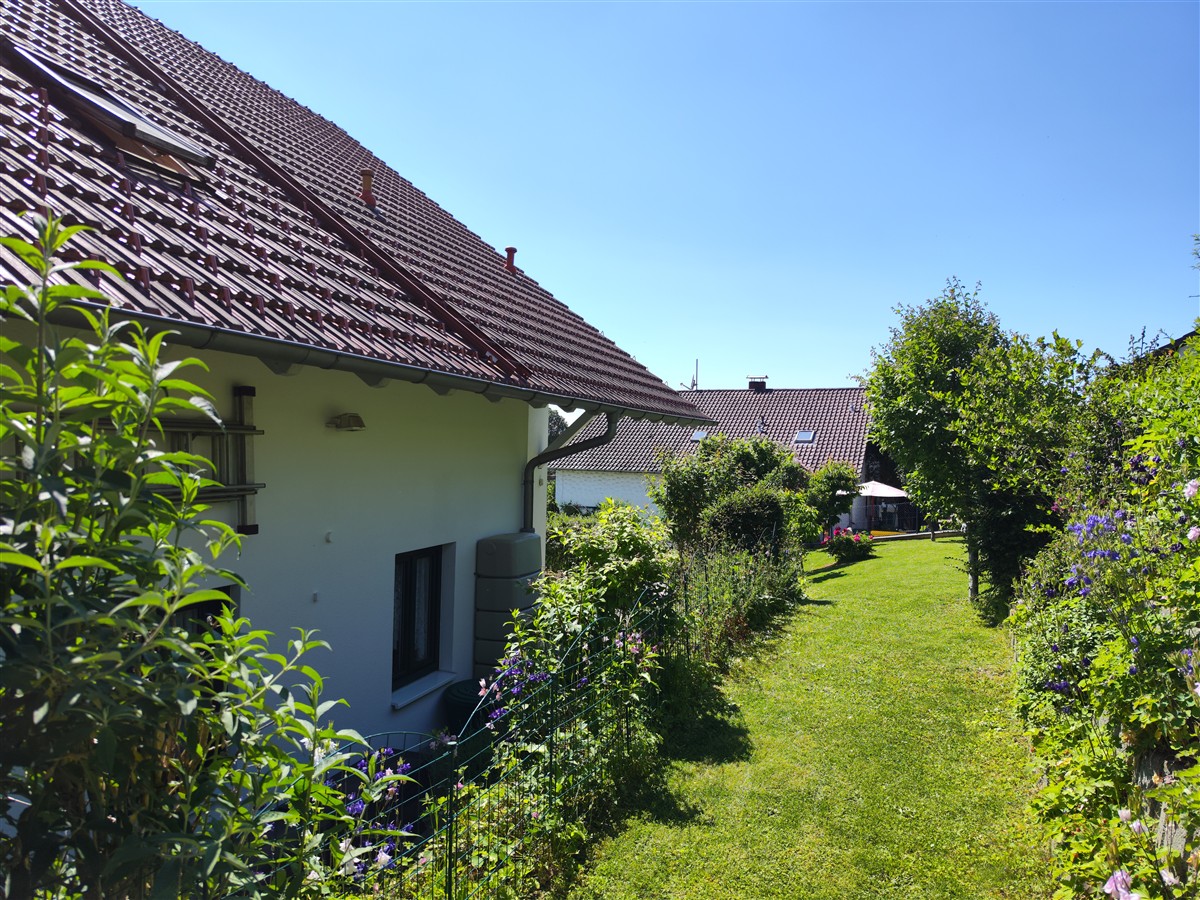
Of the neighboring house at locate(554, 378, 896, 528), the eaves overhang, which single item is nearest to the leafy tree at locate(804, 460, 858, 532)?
the neighboring house at locate(554, 378, 896, 528)

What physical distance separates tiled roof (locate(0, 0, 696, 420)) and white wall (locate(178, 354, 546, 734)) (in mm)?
494

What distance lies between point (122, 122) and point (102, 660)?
4060 millimetres

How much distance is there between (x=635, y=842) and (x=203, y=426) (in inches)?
129

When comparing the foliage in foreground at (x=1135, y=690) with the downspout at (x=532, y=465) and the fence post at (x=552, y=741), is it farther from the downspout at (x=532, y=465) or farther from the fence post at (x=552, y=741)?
the downspout at (x=532, y=465)

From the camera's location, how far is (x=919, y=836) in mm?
4430

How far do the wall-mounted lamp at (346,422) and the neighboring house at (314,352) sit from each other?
1cm

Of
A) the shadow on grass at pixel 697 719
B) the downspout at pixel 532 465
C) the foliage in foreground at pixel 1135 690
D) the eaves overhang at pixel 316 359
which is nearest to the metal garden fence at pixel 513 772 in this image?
the shadow on grass at pixel 697 719

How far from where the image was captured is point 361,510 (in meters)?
4.91

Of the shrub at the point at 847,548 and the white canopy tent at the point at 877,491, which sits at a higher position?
the white canopy tent at the point at 877,491

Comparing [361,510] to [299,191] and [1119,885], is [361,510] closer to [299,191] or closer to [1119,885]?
[299,191]

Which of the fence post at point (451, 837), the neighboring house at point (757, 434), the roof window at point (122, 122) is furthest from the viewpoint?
the neighboring house at point (757, 434)

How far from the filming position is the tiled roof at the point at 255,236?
3.29m

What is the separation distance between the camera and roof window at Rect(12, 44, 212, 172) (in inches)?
168

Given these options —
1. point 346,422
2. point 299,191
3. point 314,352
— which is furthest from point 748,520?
point 314,352
